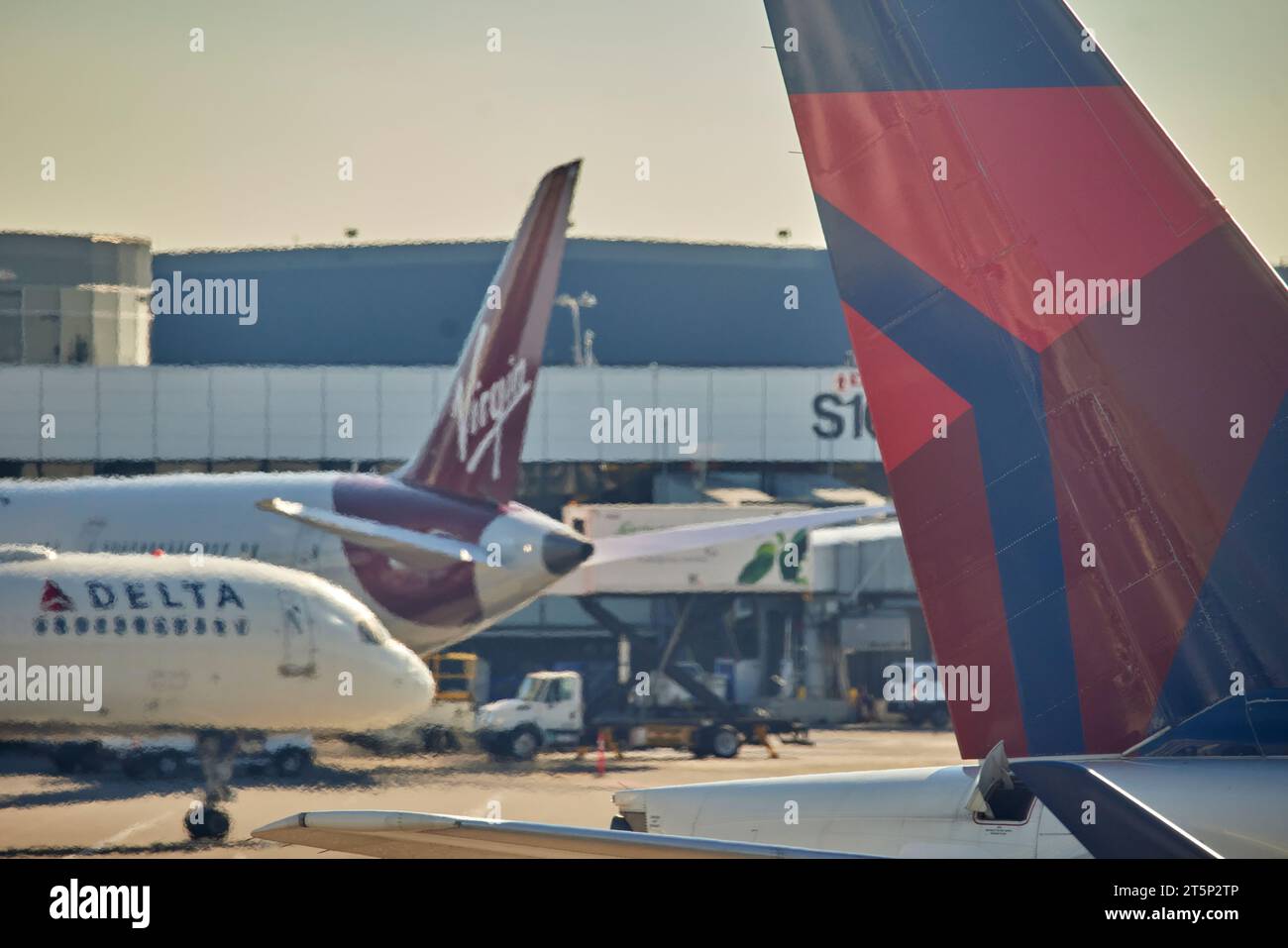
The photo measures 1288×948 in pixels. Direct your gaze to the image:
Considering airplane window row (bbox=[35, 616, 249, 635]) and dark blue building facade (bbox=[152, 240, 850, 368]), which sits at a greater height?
dark blue building facade (bbox=[152, 240, 850, 368])

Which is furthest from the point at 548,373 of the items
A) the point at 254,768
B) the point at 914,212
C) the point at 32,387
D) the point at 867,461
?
the point at 914,212

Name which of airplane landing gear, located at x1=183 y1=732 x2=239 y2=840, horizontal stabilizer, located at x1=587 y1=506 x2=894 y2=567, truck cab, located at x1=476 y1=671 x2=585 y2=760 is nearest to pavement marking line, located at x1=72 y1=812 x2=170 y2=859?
airplane landing gear, located at x1=183 y1=732 x2=239 y2=840

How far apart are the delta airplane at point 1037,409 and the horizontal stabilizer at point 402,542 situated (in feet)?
96.9

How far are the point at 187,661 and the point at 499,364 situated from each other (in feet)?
43.3

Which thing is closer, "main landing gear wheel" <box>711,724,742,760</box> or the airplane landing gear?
the airplane landing gear

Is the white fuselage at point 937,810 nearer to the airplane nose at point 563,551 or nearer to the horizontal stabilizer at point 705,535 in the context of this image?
the airplane nose at point 563,551

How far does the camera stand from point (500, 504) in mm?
39938

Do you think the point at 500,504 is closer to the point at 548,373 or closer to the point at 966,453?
the point at 548,373

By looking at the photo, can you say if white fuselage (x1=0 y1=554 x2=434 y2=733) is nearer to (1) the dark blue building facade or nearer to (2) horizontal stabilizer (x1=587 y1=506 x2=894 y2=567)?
(2) horizontal stabilizer (x1=587 y1=506 x2=894 y2=567)

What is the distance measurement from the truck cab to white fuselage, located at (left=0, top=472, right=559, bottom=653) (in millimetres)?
2996

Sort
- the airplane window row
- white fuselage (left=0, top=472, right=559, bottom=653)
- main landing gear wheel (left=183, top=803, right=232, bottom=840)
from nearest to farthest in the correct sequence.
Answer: main landing gear wheel (left=183, top=803, right=232, bottom=840), the airplane window row, white fuselage (left=0, top=472, right=559, bottom=653)

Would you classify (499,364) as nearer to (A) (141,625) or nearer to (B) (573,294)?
(A) (141,625)

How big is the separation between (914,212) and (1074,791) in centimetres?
300

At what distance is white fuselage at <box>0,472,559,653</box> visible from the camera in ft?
124
